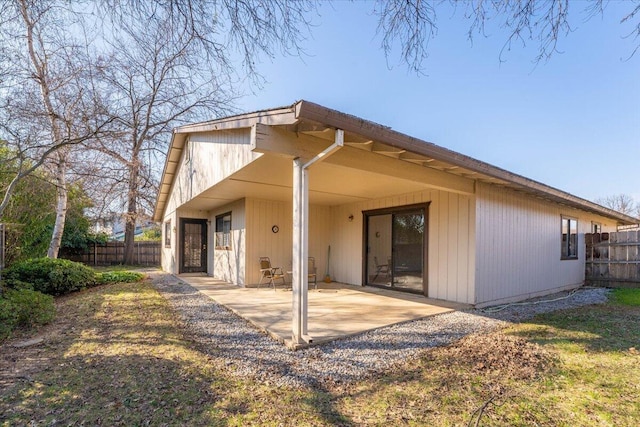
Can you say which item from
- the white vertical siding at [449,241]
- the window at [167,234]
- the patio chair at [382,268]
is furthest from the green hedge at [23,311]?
the window at [167,234]

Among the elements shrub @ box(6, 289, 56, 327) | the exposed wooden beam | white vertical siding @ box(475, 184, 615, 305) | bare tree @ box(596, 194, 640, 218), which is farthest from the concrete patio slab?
bare tree @ box(596, 194, 640, 218)

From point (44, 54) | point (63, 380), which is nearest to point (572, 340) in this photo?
point (63, 380)

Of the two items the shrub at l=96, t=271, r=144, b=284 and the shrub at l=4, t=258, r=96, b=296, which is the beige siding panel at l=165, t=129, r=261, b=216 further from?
→ the shrub at l=4, t=258, r=96, b=296

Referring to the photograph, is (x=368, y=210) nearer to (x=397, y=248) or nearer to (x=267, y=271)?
(x=397, y=248)

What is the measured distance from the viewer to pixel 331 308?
568 centimetres

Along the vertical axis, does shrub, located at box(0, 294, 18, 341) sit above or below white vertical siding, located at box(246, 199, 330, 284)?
below

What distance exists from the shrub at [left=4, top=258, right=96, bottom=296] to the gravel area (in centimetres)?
347

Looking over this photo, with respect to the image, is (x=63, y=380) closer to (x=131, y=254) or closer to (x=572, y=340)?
(x=572, y=340)

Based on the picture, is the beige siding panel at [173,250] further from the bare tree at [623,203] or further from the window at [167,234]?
the bare tree at [623,203]

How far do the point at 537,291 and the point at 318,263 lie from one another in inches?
213

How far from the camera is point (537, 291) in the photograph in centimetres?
765

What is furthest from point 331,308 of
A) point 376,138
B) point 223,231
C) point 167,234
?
point 167,234

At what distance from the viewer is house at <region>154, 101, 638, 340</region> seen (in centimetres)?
384

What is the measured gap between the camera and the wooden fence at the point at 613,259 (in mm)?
9164
